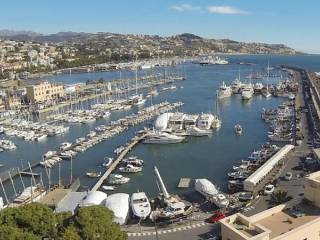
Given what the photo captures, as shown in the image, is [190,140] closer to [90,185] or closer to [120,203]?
[90,185]

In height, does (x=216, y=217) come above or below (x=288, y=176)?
below

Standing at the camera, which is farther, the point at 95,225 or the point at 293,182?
the point at 293,182

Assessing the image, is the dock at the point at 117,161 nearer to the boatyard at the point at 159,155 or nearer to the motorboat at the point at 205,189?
the boatyard at the point at 159,155

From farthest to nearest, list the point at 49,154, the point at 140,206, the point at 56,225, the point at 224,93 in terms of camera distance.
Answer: the point at 224,93 < the point at 49,154 < the point at 140,206 < the point at 56,225

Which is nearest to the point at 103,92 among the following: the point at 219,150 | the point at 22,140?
the point at 22,140

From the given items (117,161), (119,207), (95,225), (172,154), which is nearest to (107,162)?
(117,161)

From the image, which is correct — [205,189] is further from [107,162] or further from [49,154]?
[49,154]

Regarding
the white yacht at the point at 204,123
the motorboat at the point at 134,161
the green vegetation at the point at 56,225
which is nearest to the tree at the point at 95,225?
the green vegetation at the point at 56,225
